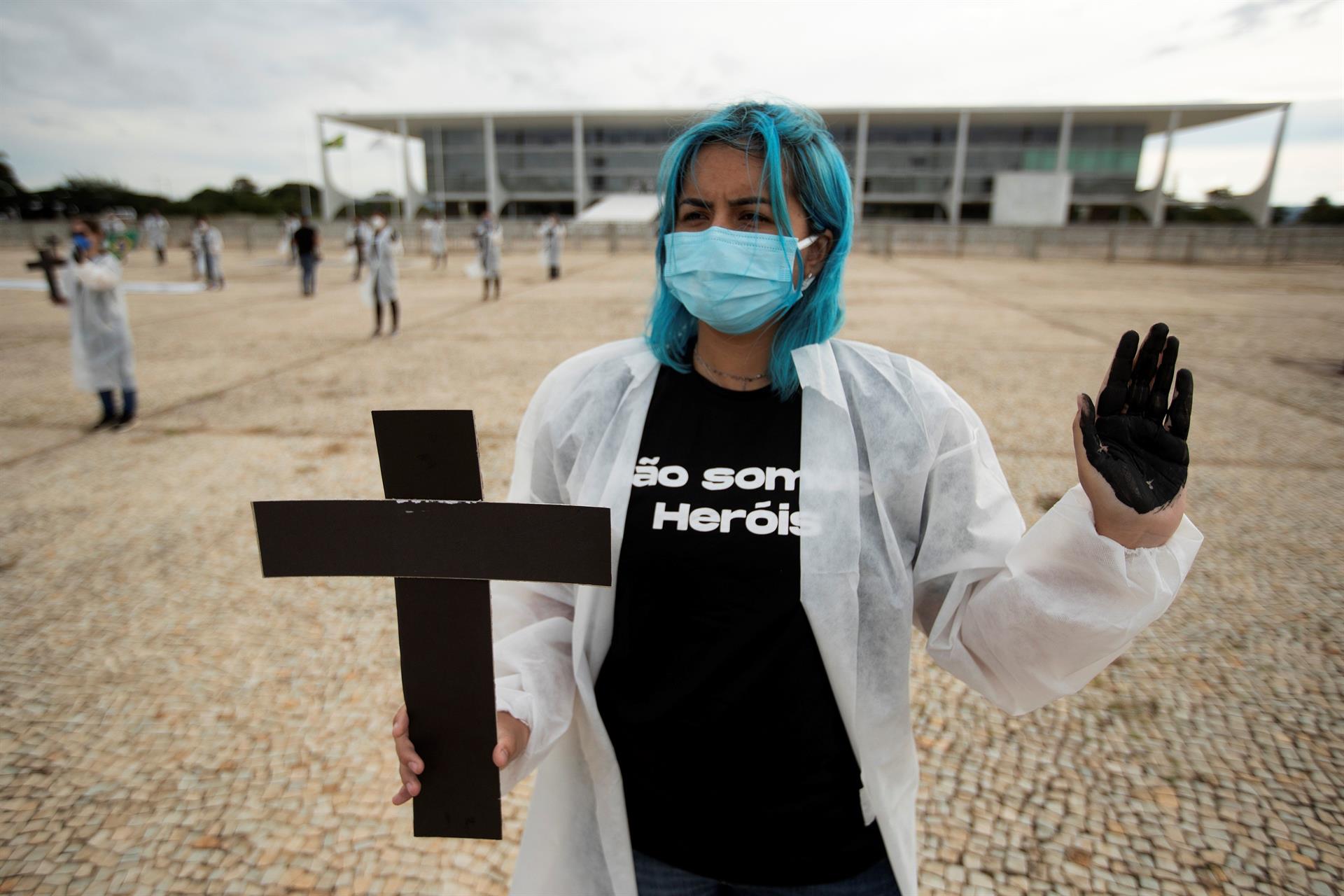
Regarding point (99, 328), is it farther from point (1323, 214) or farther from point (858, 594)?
point (1323, 214)

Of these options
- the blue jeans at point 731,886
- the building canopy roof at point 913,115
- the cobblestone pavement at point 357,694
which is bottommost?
the cobblestone pavement at point 357,694

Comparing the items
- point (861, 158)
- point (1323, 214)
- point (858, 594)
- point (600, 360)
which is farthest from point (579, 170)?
point (858, 594)

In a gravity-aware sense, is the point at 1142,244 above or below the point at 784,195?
above

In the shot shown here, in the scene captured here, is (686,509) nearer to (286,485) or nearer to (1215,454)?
(286,485)

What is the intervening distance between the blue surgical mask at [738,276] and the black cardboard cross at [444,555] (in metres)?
0.64

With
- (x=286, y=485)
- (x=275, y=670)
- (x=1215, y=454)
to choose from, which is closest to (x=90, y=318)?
(x=286, y=485)

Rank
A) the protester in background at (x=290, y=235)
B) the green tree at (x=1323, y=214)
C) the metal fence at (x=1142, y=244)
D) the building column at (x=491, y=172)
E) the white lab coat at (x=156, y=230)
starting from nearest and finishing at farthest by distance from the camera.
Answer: the white lab coat at (x=156, y=230)
the protester in background at (x=290, y=235)
the metal fence at (x=1142, y=244)
the green tree at (x=1323, y=214)
the building column at (x=491, y=172)

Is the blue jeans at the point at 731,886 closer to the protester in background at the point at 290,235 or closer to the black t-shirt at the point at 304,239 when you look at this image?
the black t-shirt at the point at 304,239

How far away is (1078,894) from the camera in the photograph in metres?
1.91

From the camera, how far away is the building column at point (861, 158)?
177 ft

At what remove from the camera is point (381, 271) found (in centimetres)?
970

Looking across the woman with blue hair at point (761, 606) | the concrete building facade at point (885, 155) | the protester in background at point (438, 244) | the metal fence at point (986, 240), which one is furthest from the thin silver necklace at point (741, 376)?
the concrete building facade at point (885, 155)

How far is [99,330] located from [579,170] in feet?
182

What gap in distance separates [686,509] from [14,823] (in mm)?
2365
